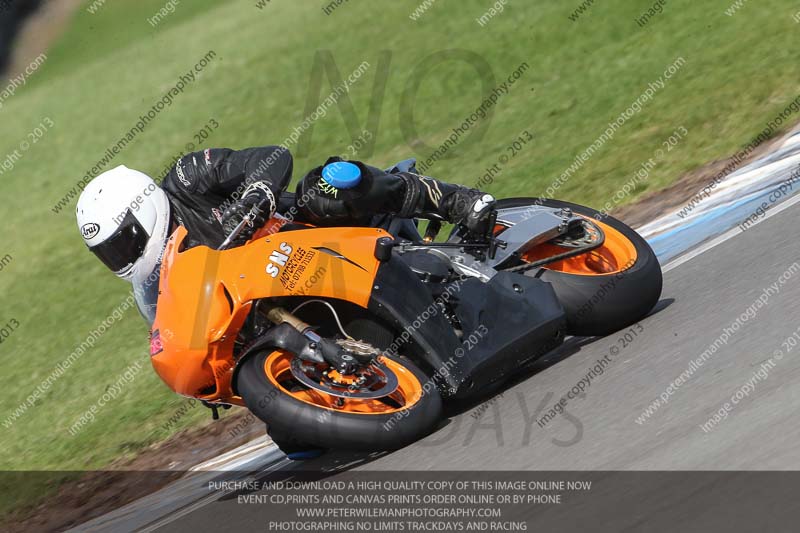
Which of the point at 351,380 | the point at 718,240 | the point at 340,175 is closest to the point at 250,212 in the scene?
the point at 340,175

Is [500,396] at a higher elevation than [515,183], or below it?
higher

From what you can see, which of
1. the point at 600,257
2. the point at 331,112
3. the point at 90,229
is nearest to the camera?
the point at 90,229

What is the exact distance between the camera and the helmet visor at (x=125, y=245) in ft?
17.1

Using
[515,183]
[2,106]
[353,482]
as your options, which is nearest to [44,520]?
[353,482]

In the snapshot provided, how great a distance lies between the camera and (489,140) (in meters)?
12.6

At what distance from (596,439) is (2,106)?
21.0 m

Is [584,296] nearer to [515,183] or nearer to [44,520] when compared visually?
[44,520]

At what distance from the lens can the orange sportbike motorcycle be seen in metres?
4.86

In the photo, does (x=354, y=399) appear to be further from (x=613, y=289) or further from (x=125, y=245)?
(x=613, y=289)

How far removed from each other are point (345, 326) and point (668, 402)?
163 centimetres

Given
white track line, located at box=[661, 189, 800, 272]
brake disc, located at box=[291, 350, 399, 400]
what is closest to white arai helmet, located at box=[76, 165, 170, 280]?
brake disc, located at box=[291, 350, 399, 400]

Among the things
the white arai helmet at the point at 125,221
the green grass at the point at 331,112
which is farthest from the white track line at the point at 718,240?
the white arai helmet at the point at 125,221

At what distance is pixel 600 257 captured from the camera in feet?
20.2

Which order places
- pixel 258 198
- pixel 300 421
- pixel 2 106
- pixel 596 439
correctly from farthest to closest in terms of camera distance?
pixel 2 106, pixel 258 198, pixel 300 421, pixel 596 439
